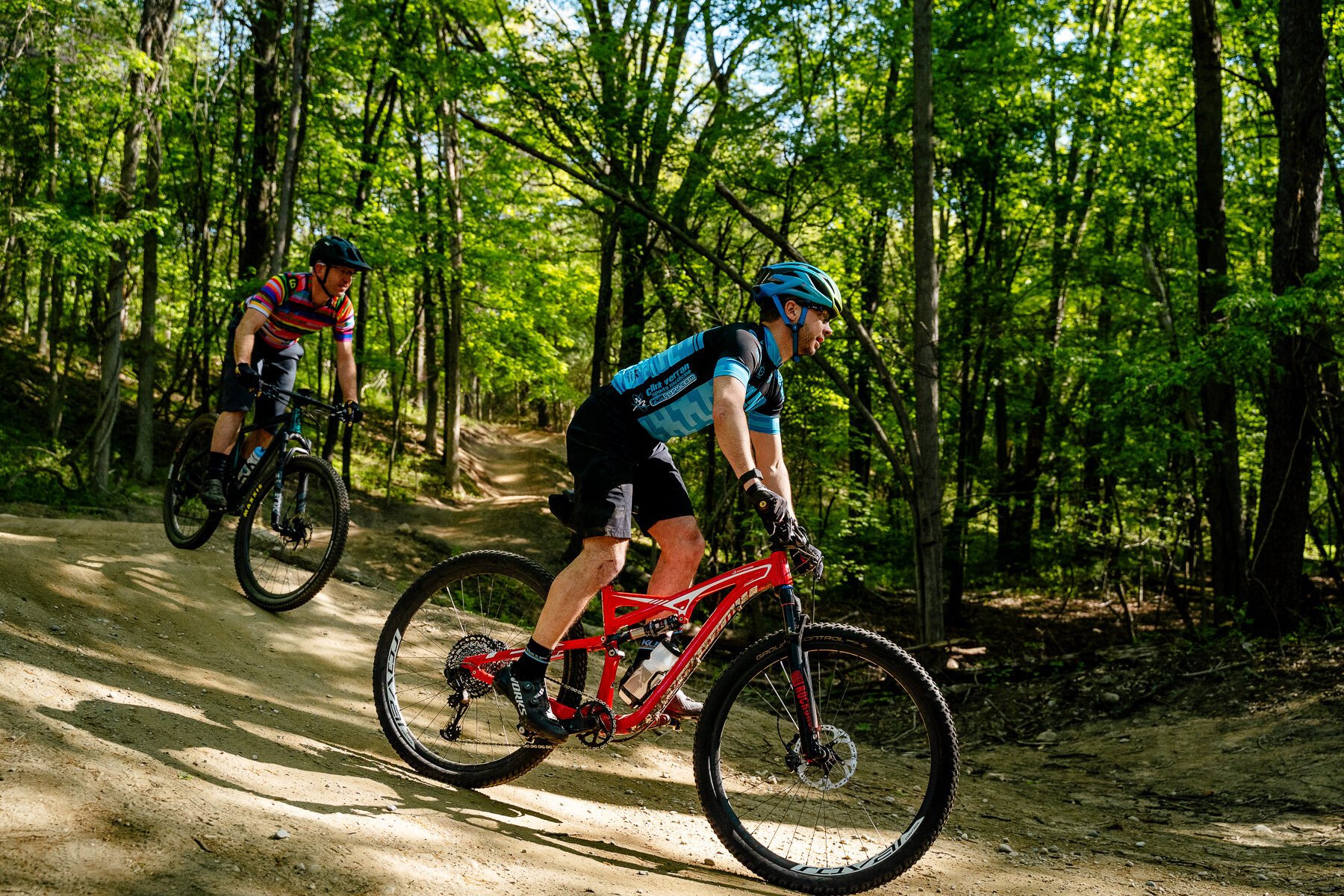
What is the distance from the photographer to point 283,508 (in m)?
5.92

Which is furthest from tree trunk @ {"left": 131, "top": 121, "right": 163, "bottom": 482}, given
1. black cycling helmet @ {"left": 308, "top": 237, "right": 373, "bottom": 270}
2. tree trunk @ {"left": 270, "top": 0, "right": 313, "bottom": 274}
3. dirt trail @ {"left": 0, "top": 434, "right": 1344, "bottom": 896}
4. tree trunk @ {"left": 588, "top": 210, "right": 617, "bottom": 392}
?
black cycling helmet @ {"left": 308, "top": 237, "right": 373, "bottom": 270}

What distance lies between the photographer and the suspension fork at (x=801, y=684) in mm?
3379

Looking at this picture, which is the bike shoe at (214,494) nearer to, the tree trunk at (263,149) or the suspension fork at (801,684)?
the suspension fork at (801,684)

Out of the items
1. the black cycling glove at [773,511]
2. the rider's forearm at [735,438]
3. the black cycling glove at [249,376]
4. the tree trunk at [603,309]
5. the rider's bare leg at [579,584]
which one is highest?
the tree trunk at [603,309]

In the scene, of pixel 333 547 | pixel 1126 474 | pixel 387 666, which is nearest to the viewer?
pixel 387 666

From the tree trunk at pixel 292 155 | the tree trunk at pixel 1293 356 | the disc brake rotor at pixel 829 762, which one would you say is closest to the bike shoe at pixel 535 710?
the disc brake rotor at pixel 829 762

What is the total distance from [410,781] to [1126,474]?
11747 mm

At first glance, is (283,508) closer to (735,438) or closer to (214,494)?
(214,494)

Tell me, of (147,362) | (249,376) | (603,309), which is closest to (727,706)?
(249,376)

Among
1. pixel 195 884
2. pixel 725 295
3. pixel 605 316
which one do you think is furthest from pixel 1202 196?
pixel 195 884

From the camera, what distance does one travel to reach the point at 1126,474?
1262cm

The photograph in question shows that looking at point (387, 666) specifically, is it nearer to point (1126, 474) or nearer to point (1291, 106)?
point (1291, 106)

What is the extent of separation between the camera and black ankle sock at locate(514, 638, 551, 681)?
3.77 metres

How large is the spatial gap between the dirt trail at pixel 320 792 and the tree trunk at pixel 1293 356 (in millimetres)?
2367
